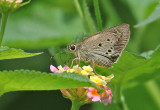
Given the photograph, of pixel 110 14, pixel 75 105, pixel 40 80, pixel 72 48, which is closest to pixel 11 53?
pixel 40 80

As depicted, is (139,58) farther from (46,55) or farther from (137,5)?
(46,55)

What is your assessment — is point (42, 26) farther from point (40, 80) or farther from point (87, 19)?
point (40, 80)

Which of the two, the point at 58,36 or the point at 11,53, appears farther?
the point at 58,36

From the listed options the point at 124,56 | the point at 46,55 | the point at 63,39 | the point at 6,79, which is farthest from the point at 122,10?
the point at 6,79

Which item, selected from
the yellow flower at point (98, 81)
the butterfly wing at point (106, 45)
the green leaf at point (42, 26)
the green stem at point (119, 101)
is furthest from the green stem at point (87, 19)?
the green leaf at point (42, 26)

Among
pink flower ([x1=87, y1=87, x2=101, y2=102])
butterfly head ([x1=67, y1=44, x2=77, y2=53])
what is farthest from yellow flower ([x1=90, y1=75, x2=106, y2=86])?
butterfly head ([x1=67, y1=44, x2=77, y2=53])

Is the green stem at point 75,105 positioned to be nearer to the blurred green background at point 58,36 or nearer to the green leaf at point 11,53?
the green leaf at point 11,53
